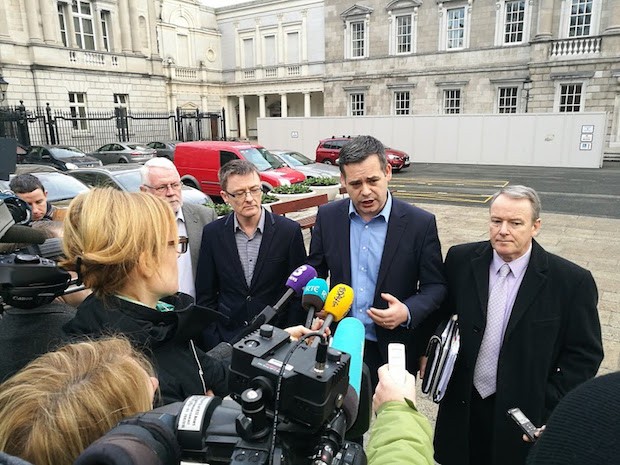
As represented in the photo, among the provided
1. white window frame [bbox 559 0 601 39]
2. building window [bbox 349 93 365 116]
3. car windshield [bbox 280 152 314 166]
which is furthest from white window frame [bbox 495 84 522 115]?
car windshield [bbox 280 152 314 166]

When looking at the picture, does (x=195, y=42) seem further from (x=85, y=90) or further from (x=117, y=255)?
(x=117, y=255)

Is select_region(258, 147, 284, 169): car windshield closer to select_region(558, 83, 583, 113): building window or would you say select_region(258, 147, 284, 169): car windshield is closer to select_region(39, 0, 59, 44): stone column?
select_region(558, 83, 583, 113): building window

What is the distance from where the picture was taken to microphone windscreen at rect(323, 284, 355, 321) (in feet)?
6.01

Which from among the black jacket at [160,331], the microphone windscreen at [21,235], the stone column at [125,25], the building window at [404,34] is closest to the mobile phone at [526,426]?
the black jacket at [160,331]

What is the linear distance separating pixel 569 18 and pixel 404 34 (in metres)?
10.2

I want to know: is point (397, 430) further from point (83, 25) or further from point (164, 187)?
point (83, 25)

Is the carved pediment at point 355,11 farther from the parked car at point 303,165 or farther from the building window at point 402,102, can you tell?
the parked car at point 303,165

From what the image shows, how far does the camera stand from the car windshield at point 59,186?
8227mm

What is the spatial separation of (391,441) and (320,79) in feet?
121

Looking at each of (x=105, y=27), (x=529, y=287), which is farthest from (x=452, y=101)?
(x=529, y=287)

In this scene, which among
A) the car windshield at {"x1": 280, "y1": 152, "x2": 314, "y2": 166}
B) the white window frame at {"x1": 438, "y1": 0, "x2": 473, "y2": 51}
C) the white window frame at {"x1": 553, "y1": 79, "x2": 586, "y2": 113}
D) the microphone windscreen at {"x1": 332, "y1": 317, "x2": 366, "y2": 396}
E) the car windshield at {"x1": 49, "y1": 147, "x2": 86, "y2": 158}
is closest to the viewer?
the microphone windscreen at {"x1": 332, "y1": 317, "x2": 366, "y2": 396}

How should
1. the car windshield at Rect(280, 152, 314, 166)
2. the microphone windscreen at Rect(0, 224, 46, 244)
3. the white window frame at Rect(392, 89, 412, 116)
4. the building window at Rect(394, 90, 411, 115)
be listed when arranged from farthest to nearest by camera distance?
the building window at Rect(394, 90, 411, 115) → the white window frame at Rect(392, 89, 412, 116) → the car windshield at Rect(280, 152, 314, 166) → the microphone windscreen at Rect(0, 224, 46, 244)

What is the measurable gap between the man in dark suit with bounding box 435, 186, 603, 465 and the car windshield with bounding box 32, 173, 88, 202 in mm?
7734

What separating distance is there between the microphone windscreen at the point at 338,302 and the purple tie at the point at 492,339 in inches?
35.5
